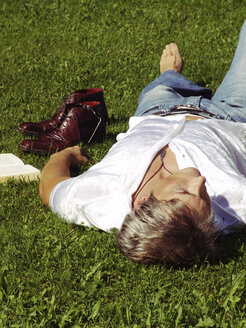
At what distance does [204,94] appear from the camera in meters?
5.64

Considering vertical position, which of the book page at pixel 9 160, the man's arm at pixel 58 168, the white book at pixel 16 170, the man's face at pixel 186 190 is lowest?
the book page at pixel 9 160

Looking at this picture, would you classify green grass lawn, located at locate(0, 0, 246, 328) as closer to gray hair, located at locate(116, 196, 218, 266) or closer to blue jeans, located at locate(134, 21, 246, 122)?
gray hair, located at locate(116, 196, 218, 266)

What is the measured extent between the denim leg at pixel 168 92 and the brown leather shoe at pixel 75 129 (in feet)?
1.48

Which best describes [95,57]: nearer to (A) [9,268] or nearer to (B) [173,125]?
(B) [173,125]

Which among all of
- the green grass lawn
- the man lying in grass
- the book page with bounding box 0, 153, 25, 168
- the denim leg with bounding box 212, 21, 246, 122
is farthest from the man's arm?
the denim leg with bounding box 212, 21, 246, 122

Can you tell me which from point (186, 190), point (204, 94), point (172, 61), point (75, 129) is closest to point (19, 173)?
point (75, 129)

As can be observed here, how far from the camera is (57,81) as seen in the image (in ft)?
22.8

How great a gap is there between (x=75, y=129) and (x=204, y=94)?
1.43 m

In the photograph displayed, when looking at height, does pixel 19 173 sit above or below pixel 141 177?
below

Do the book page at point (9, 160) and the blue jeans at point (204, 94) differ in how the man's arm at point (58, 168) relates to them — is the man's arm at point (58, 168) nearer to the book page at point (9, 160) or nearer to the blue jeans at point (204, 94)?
the book page at point (9, 160)

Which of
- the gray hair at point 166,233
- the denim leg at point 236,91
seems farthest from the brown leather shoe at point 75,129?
the gray hair at point 166,233

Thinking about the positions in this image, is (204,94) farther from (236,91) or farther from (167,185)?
(167,185)

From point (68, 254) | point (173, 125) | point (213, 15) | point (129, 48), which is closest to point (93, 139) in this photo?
point (173, 125)

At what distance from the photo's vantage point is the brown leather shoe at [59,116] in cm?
544
